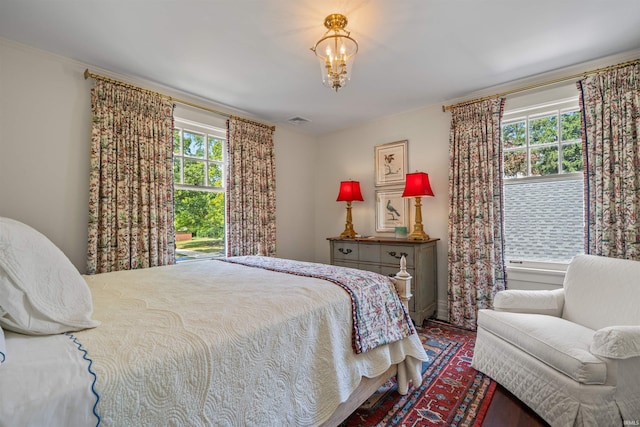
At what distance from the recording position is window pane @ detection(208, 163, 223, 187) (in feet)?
11.7

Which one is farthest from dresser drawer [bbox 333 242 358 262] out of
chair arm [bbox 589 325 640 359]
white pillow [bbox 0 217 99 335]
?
white pillow [bbox 0 217 99 335]

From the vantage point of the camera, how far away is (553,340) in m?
1.72

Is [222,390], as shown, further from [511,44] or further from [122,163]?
[511,44]

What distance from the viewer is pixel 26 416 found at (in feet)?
2.25

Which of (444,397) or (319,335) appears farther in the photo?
(444,397)

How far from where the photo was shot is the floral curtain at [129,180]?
255 centimetres

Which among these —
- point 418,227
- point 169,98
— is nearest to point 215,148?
point 169,98

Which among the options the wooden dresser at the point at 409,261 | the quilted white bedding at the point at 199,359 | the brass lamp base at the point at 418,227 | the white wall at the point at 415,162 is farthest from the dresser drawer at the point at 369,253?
the quilted white bedding at the point at 199,359

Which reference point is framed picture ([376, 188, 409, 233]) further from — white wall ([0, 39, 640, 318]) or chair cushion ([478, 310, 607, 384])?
chair cushion ([478, 310, 607, 384])

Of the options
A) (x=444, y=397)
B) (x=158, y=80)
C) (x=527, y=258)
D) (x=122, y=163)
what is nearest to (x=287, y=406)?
(x=444, y=397)

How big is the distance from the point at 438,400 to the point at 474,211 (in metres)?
1.95

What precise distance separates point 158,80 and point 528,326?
12.3 ft

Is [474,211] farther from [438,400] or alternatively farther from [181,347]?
[181,347]

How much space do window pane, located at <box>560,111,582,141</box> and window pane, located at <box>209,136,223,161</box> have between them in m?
3.70
